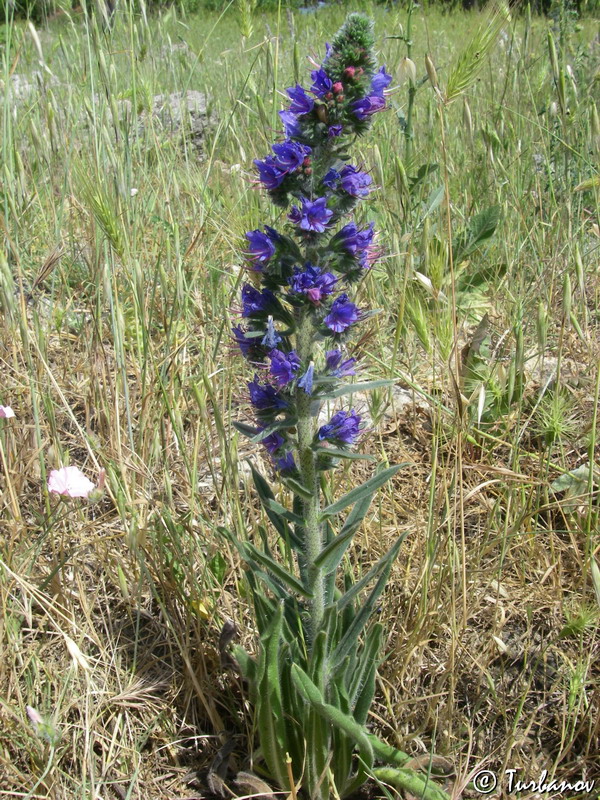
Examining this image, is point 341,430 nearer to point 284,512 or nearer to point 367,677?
point 284,512

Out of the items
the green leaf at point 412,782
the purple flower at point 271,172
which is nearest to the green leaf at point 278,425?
the purple flower at point 271,172

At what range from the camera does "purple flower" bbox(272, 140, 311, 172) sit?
136cm

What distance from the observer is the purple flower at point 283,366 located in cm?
143

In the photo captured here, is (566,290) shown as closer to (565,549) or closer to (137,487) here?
(565,549)

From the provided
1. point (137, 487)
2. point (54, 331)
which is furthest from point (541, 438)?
point (54, 331)

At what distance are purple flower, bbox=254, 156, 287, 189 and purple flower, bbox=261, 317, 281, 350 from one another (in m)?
0.28

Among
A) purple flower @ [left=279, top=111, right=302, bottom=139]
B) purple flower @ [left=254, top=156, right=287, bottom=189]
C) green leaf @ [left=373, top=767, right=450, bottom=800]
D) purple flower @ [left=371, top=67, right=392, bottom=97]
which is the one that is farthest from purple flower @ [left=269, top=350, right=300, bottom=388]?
green leaf @ [left=373, top=767, right=450, bottom=800]

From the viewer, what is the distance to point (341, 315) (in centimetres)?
146

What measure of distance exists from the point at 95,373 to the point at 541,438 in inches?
62.3

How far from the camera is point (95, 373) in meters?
2.23

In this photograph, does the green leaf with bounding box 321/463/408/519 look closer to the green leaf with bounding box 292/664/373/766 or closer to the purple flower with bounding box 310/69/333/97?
the green leaf with bounding box 292/664/373/766

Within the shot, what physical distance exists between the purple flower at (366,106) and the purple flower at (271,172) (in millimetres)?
192

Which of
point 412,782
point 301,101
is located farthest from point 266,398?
point 412,782

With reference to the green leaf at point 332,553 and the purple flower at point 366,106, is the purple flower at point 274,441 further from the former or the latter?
the purple flower at point 366,106
